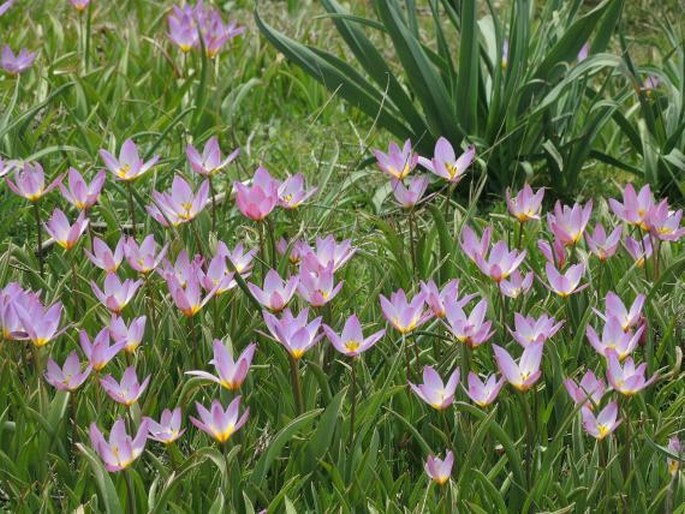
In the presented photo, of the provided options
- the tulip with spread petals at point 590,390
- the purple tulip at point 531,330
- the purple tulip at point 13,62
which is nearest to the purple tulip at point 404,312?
the purple tulip at point 531,330

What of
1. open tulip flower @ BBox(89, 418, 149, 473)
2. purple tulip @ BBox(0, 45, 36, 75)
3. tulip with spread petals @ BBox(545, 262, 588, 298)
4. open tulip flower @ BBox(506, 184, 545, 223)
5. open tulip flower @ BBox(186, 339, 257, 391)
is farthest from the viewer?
purple tulip @ BBox(0, 45, 36, 75)

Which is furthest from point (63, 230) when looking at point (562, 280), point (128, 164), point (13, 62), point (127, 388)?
point (13, 62)

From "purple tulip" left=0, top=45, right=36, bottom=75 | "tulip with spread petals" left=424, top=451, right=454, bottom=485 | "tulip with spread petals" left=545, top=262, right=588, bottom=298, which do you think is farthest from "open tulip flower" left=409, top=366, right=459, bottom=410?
"purple tulip" left=0, top=45, right=36, bottom=75

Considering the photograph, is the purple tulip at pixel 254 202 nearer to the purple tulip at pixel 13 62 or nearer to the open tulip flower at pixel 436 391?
the open tulip flower at pixel 436 391

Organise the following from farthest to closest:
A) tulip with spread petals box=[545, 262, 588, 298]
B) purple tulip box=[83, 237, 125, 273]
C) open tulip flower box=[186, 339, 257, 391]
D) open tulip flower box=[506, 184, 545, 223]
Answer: open tulip flower box=[506, 184, 545, 223] < purple tulip box=[83, 237, 125, 273] < tulip with spread petals box=[545, 262, 588, 298] < open tulip flower box=[186, 339, 257, 391]

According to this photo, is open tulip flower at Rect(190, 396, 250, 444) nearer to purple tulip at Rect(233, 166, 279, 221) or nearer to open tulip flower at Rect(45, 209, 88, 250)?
purple tulip at Rect(233, 166, 279, 221)

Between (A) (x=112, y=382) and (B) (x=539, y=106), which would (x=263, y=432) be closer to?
(A) (x=112, y=382)
